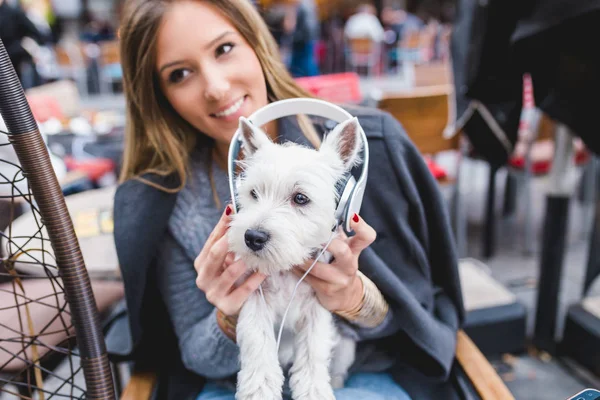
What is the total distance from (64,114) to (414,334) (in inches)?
129

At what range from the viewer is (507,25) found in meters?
1.46

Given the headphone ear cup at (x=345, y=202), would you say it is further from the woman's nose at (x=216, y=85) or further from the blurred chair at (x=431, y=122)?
the blurred chair at (x=431, y=122)

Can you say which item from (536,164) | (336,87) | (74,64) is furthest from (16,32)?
(536,164)

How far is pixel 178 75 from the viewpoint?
0.84 m

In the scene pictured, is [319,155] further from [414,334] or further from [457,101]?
[457,101]

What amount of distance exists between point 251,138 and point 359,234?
20 centimetres

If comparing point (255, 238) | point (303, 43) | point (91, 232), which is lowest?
point (91, 232)

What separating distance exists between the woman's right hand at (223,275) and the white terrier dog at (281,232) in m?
0.02

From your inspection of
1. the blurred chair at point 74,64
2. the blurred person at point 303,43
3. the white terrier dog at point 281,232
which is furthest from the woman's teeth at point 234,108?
the blurred chair at point 74,64

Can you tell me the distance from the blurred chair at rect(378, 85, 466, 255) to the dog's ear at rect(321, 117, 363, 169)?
6.12ft

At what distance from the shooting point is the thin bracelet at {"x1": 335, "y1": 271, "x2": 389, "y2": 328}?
2.53 feet

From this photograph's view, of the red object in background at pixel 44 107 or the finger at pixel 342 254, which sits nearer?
the finger at pixel 342 254

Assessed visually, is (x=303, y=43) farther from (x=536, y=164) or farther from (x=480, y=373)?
(x=480, y=373)

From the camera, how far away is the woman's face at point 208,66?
0.77 m
